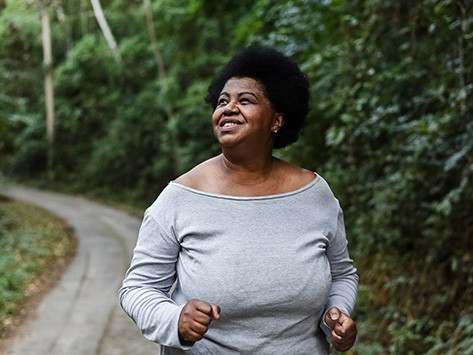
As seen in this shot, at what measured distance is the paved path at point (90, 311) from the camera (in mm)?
6523

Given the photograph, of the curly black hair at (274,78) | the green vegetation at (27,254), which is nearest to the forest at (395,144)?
the curly black hair at (274,78)

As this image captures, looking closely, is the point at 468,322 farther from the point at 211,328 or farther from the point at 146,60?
the point at 146,60

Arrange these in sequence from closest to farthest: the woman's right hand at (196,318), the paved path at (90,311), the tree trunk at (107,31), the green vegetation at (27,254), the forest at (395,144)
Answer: the woman's right hand at (196,318) < the forest at (395,144) < the paved path at (90,311) < the green vegetation at (27,254) < the tree trunk at (107,31)

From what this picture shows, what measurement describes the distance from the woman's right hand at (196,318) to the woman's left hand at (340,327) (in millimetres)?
368

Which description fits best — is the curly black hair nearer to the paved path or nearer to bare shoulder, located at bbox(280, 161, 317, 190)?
bare shoulder, located at bbox(280, 161, 317, 190)

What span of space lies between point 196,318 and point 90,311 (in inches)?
267

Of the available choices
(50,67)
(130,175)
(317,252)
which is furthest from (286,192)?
(50,67)

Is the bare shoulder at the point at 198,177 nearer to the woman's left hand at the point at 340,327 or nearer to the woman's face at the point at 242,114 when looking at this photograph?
the woman's face at the point at 242,114

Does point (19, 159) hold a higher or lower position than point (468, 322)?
lower

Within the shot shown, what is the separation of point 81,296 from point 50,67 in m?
22.4

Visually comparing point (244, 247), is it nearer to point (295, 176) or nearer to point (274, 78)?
point (295, 176)

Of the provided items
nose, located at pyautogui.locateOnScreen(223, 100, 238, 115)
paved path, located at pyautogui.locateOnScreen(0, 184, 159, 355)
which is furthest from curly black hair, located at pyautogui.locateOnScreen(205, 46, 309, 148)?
paved path, located at pyautogui.locateOnScreen(0, 184, 159, 355)

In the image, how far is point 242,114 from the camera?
1.76m

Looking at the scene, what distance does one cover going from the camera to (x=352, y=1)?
19.7 ft
